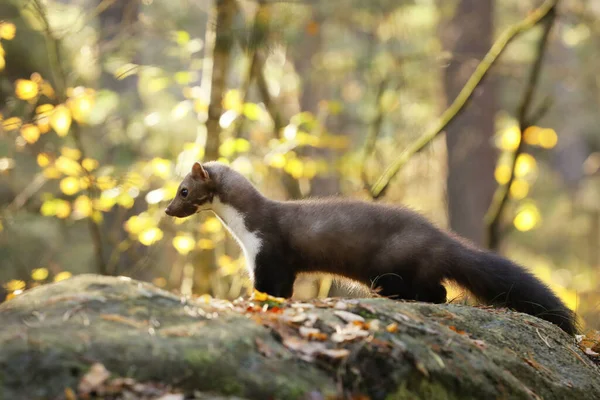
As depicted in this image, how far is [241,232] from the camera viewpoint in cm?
748

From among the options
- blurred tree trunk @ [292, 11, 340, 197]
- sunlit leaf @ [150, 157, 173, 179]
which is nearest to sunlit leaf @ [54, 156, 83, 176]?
sunlit leaf @ [150, 157, 173, 179]

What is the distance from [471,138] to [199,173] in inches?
375

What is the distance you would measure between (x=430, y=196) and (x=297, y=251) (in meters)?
14.0

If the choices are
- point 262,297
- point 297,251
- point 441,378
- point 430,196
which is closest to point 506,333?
point 441,378

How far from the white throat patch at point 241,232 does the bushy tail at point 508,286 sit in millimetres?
1881

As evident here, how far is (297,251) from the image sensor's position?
281 inches

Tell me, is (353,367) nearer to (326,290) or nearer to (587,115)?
(326,290)

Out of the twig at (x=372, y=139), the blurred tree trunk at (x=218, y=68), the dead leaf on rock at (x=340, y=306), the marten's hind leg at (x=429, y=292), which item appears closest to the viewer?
the dead leaf on rock at (x=340, y=306)

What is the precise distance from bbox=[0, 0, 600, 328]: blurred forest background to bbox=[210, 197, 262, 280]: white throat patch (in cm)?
176

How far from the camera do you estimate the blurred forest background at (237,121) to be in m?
10.3

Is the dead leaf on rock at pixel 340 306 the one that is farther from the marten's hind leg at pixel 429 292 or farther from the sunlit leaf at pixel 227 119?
the sunlit leaf at pixel 227 119

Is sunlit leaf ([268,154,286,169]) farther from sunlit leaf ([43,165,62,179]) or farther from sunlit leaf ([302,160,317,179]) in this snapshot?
sunlit leaf ([43,165,62,179])

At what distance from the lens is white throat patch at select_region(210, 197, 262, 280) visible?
284 inches

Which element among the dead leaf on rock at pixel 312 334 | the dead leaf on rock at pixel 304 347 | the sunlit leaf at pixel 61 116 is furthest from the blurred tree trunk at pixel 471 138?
the dead leaf on rock at pixel 304 347
